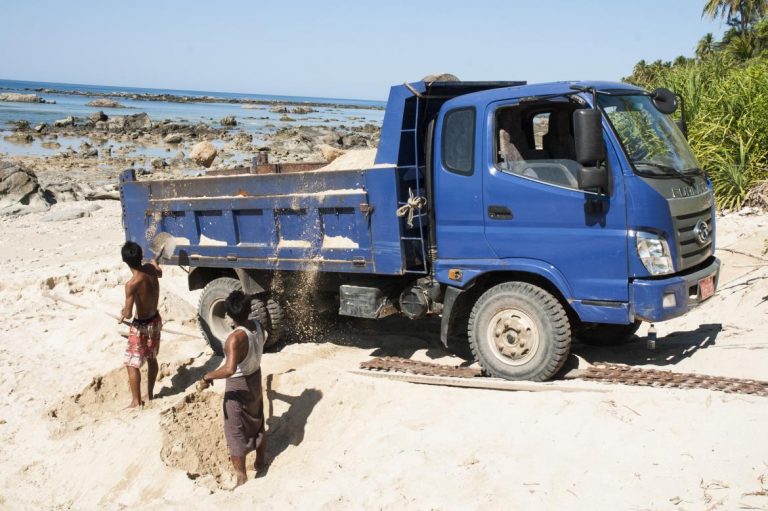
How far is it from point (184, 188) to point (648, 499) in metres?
5.52

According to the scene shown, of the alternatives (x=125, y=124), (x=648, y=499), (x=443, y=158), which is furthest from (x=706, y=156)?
(x=125, y=124)

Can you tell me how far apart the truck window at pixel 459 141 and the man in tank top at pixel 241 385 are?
210cm

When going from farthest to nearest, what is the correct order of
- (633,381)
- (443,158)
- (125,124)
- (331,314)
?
(125,124), (331,314), (443,158), (633,381)

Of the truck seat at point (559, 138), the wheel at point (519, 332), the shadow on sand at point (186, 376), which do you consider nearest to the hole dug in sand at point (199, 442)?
the shadow on sand at point (186, 376)

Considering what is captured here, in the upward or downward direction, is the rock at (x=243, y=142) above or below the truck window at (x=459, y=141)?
below

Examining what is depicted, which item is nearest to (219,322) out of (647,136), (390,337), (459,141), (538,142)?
(390,337)

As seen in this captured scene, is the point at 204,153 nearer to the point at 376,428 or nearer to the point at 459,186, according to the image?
the point at 459,186

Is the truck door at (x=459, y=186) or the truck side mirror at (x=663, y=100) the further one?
the truck side mirror at (x=663, y=100)

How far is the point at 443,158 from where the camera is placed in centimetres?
610

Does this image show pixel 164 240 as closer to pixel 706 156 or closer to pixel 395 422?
pixel 395 422

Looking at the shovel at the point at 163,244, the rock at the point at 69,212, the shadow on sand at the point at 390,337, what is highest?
the shovel at the point at 163,244

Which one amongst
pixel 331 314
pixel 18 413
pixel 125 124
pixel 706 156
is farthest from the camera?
pixel 125 124

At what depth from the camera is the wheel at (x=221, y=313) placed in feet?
24.7

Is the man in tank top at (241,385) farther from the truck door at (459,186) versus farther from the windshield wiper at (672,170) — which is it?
the windshield wiper at (672,170)
